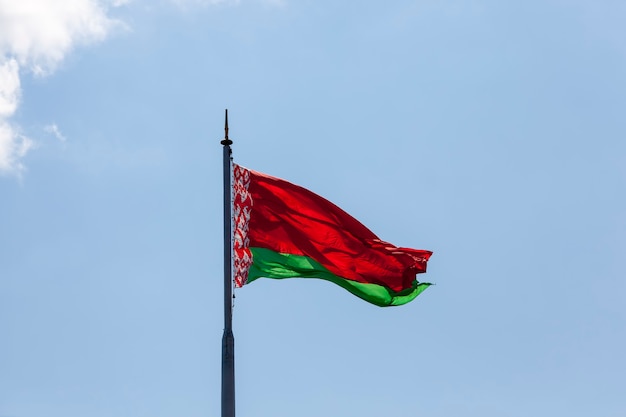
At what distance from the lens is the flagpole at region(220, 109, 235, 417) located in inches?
760

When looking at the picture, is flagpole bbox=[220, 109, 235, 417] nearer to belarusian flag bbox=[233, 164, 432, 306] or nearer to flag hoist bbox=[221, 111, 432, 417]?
flag hoist bbox=[221, 111, 432, 417]

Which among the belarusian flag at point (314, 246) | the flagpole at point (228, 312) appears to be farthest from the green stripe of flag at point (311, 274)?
the flagpole at point (228, 312)

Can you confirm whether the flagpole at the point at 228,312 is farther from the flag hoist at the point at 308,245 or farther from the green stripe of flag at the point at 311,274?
the green stripe of flag at the point at 311,274

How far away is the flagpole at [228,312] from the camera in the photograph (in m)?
19.3

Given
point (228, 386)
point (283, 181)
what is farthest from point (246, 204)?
point (228, 386)

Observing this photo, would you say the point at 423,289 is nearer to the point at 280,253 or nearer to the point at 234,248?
the point at 280,253

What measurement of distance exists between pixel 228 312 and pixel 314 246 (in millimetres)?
5017

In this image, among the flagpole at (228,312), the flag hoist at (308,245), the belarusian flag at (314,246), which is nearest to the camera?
the flagpole at (228,312)

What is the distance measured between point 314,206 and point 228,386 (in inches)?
268

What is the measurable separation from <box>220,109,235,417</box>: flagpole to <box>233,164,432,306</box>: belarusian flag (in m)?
1.10

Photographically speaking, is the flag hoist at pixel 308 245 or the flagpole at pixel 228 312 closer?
the flagpole at pixel 228 312

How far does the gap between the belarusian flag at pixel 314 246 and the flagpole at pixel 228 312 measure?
3.61 ft

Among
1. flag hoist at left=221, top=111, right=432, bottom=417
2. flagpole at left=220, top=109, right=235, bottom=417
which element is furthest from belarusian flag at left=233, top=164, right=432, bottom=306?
flagpole at left=220, top=109, right=235, bottom=417

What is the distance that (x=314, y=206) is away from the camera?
24.7 m
